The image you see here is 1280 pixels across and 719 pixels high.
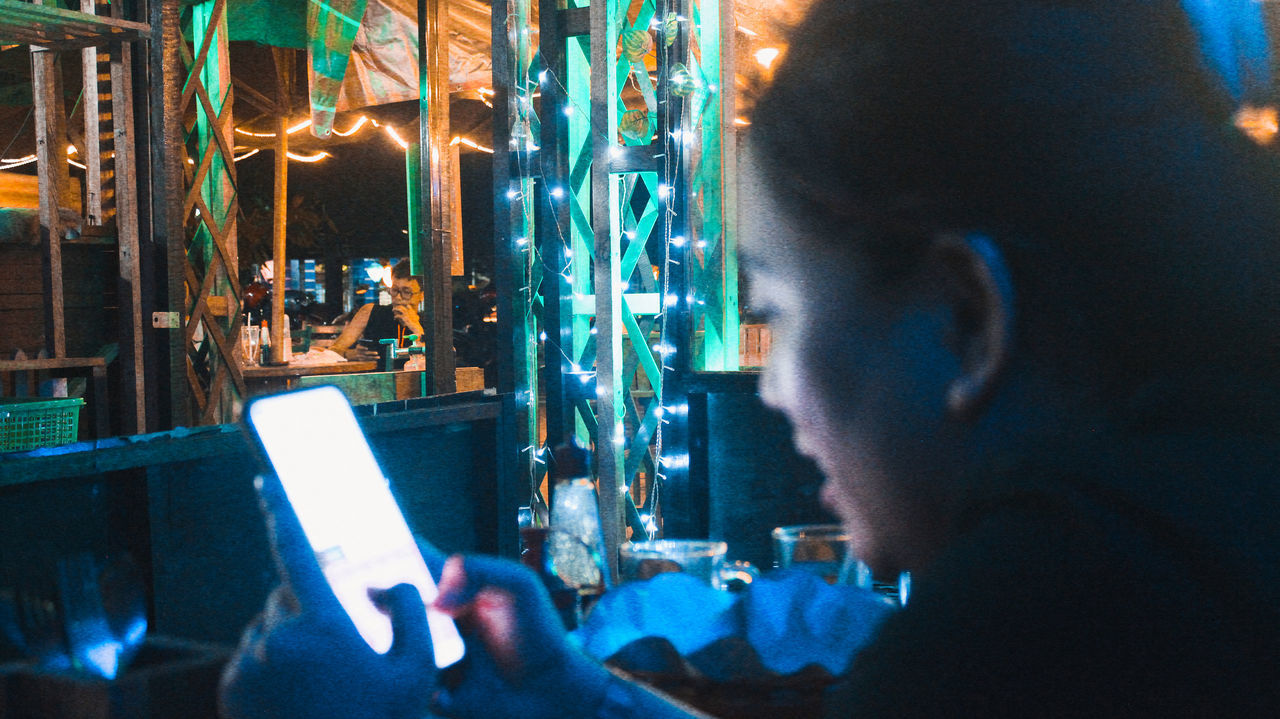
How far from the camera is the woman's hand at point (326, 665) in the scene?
910mm

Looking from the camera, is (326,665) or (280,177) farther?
(280,177)

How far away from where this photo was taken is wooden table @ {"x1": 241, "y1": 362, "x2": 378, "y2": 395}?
723 cm

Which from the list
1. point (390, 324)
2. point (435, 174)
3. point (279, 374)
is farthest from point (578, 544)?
point (390, 324)

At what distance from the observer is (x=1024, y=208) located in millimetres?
581

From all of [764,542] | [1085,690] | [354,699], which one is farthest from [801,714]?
[764,542]

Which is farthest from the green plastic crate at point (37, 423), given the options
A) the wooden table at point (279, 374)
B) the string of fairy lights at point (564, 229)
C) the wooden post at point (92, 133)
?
the wooden table at point (279, 374)

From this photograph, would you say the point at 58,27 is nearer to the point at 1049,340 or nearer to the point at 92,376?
the point at 92,376

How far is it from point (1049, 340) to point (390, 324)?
420 inches

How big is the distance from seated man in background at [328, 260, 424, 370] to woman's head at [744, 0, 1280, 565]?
28.0 ft

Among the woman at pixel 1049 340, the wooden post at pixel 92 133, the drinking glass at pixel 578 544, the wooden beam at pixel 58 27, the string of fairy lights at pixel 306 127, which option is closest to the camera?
the woman at pixel 1049 340

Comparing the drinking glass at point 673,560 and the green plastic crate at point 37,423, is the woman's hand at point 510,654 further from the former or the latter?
the green plastic crate at point 37,423

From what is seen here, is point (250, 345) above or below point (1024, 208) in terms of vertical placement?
below

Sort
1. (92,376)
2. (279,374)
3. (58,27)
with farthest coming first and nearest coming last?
(279,374) → (92,376) → (58,27)

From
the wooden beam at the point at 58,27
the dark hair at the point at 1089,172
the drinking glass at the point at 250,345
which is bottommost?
the drinking glass at the point at 250,345
